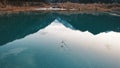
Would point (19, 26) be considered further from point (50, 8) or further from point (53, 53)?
point (50, 8)

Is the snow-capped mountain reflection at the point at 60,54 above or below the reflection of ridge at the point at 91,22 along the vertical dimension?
above

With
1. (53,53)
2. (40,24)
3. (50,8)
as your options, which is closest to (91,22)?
(40,24)

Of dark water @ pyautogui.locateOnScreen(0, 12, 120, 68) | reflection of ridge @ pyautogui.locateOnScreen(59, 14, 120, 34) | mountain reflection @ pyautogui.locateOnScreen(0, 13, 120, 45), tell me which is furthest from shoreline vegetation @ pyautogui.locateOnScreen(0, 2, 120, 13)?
dark water @ pyautogui.locateOnScreen(0, 12, 120, 68)

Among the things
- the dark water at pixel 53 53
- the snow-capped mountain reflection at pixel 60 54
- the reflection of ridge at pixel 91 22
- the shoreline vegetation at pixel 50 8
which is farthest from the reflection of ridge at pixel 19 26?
the shoreline vegetation at pixel 50 8

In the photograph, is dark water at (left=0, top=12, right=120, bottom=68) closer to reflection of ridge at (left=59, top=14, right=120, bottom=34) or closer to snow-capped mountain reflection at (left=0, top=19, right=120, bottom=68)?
snow-capped mountain reflection at (left=0, top=19, right=120, bottom=68)

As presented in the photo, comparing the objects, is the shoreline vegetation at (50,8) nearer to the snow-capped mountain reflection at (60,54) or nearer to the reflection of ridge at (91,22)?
the reflection of ridge at (91,22)

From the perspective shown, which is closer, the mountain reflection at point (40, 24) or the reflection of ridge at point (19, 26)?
the reflection of ridge at point (19, 26)

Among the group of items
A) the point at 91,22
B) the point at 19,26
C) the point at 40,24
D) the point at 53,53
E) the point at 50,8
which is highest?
the point at 53,53

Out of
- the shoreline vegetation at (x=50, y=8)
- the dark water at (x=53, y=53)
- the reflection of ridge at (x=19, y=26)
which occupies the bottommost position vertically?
the shoreline vegetation at (x=50, y=8)

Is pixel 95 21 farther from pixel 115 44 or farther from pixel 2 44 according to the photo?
pixel 2 44
